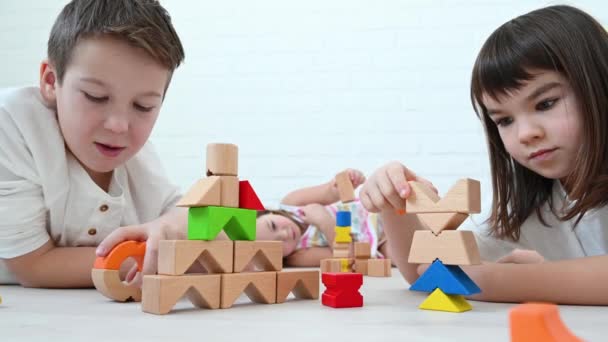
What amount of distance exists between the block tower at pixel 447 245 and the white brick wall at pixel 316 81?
61.3 inches

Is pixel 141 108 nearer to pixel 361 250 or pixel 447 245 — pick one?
pixel 447 245

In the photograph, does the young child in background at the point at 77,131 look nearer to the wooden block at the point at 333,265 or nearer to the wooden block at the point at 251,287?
the wooden block at the point at 251,287

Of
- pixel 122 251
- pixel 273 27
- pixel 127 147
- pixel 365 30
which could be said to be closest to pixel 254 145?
pixel 273 27

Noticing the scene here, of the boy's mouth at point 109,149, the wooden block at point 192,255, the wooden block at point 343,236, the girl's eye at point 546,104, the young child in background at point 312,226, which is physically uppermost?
the girl's eye at point 546,104

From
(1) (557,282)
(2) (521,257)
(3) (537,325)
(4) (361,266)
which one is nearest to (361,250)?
(4) (361,266)

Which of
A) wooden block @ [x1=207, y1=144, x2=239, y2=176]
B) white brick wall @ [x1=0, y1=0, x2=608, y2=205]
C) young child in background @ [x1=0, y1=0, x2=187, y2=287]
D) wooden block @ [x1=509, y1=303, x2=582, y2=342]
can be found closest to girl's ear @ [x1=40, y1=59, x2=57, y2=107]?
young child in background @ [x1=0, y1=0, x2=187, y2=287]

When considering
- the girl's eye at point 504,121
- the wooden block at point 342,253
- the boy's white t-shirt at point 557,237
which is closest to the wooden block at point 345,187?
the wooden block at point 342,253

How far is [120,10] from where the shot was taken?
3.28 feet

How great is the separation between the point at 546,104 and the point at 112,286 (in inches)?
28.9

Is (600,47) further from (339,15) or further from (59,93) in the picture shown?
(339,15)

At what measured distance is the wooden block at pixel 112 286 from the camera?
2.64ft

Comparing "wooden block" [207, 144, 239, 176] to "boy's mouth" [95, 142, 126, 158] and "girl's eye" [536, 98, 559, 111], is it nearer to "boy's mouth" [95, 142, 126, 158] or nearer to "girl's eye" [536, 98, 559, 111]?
"boy's mouth" [95, 142, 126, 158]

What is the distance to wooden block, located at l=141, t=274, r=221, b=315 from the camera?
0.66 m

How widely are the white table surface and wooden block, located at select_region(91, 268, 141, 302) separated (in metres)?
0.02
